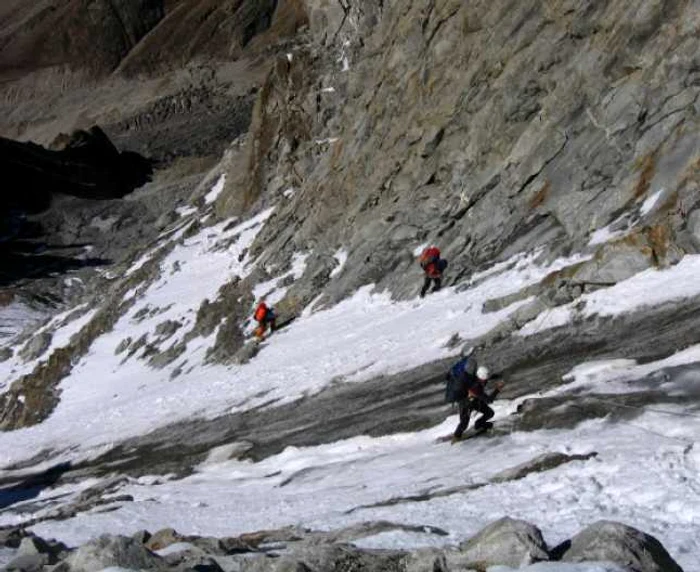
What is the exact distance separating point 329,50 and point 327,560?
45304mm

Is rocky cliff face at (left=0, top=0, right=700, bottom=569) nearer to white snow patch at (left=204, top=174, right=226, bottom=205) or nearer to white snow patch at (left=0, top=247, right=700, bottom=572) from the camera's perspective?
white snow patch at (left=0, top=247, right=700, bottom=572)

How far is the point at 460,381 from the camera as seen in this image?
13.5 metres

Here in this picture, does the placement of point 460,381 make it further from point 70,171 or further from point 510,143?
point 70,171

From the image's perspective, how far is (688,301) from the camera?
594 inches

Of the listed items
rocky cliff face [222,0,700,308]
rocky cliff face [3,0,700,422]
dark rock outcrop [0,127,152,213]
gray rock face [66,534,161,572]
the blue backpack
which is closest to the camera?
gray rock face [66,534,161,572]

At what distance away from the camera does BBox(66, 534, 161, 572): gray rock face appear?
344 inches

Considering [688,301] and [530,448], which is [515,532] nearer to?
[530,448]

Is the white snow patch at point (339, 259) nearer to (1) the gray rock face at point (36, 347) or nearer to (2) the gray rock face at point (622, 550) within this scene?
(1) the gray rock face at point (36, 347)

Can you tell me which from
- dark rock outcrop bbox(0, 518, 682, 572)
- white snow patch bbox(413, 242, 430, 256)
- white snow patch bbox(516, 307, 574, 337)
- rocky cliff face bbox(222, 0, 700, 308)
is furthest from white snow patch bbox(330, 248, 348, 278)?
dark rock outcrop bbox(0, 518, 682, 572)

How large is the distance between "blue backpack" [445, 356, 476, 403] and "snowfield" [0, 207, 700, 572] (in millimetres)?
774

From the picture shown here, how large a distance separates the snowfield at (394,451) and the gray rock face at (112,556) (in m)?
2.37

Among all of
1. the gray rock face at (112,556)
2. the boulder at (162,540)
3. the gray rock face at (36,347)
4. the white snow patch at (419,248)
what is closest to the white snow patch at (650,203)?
the white snow patch at (419,248)

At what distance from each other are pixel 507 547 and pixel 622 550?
0.93 m

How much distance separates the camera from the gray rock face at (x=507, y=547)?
714 centimetres
